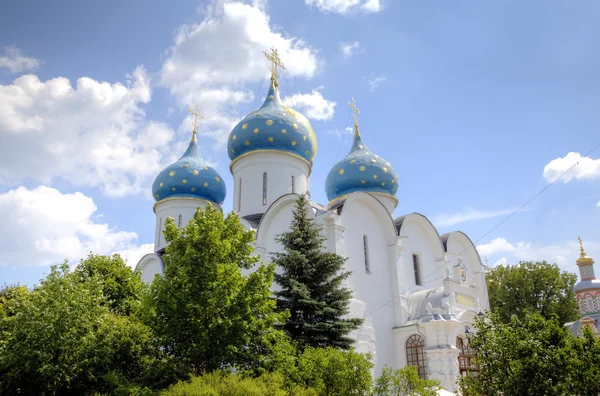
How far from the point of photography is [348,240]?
15648mm

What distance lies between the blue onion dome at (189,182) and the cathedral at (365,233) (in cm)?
5

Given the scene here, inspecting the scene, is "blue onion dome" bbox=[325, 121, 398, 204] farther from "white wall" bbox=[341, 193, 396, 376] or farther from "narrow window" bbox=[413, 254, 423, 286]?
"white wall" bbox=[341, 193, 396, 376]

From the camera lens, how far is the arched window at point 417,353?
14.7 meters

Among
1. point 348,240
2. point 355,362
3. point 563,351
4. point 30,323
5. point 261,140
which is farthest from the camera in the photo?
point 261,140

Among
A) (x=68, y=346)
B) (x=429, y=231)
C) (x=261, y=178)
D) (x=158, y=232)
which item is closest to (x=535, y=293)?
(x=429, y=231)

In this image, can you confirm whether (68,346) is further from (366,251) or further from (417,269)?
(417,269)

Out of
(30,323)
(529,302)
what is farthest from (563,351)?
(529,302)

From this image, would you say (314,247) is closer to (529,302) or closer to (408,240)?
(408,240)

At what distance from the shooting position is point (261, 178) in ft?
65.1

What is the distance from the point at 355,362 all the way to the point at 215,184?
51.3 feet

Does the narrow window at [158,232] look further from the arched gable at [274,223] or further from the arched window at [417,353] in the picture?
the arched window at [417,353]

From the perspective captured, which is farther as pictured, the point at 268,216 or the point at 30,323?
the point at 268,216

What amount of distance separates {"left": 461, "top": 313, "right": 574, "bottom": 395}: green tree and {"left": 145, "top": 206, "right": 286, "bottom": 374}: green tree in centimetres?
377

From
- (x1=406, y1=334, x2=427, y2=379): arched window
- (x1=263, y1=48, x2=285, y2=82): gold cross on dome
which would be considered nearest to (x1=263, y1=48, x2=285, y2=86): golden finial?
(x1=263, y1=48, x2=285, y2=82): gold cross on dome
